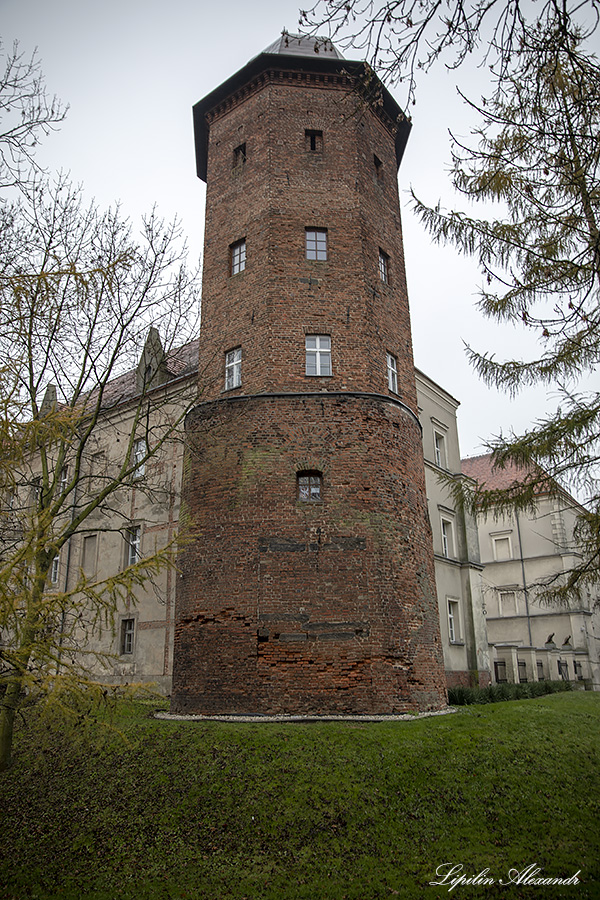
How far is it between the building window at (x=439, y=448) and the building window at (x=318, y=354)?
10316mm

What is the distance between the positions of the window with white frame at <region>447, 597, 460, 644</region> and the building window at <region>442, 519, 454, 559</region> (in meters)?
1.59

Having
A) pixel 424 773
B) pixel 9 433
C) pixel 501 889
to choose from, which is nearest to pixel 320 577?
pixel 424 773

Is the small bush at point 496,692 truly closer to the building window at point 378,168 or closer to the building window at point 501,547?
the building window at point 501,547

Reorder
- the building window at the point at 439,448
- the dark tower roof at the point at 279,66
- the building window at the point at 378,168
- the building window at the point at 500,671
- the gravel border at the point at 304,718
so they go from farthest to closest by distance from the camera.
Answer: the building window at the point at 439,448
the building window at the point at 500,671
the building window at the point at 378,168
the dark tower roof at the point at 279,66
the gravel border at the point at 304,718

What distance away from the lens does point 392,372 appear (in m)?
18.0

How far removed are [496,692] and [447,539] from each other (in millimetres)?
6210

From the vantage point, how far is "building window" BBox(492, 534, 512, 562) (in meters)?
37.1

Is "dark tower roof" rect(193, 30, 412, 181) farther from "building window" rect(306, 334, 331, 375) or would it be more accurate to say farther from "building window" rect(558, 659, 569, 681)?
"building window" rect(558, 659, 569, 681)

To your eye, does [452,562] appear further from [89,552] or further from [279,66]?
[279,66]

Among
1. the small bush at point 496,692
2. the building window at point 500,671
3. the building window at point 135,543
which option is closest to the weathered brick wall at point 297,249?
the building window at point 135,543

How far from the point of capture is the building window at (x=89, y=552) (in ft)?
81.2

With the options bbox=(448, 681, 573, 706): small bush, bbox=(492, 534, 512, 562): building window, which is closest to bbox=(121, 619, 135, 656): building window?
bbox=(448, 681, 573, 706): small bush

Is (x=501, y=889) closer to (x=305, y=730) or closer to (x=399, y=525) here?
(x=305, y=730)

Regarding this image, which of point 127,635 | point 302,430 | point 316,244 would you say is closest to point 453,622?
point 127,635
